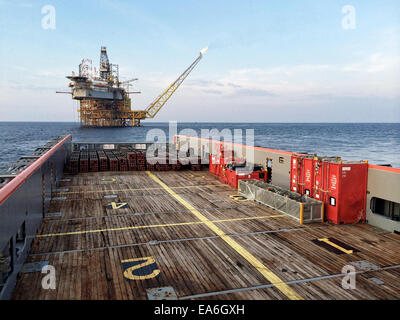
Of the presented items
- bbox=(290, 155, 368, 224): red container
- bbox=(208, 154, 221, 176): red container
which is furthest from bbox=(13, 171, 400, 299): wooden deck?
bbox=(208, 154, 221, 176): red container

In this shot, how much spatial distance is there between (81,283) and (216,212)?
8547mm

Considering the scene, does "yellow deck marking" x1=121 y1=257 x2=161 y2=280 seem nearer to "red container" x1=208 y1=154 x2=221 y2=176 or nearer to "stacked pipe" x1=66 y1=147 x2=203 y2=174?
"red container" x1=208 y1=154 x2=221 y2=176

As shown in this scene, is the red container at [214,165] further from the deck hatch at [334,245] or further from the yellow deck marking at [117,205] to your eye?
the deck hatch at [334,245]

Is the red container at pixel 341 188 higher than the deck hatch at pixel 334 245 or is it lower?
higher

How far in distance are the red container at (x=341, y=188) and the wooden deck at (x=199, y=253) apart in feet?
2.35

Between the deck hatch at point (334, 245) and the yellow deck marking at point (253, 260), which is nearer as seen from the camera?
the yellow deck marking at point (253, 260)

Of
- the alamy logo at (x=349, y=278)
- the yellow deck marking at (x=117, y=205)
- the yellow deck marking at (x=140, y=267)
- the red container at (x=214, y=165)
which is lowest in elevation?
the alamy logo at (x=349, y=278)

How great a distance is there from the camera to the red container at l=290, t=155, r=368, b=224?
13.8 metres

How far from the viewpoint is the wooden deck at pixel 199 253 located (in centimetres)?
841

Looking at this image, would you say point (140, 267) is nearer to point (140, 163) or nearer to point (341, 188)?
point (341, 188)

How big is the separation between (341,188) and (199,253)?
24.2 feet

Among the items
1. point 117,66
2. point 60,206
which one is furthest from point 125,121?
point 60,206

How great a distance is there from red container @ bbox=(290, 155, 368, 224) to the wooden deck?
717 millimetres

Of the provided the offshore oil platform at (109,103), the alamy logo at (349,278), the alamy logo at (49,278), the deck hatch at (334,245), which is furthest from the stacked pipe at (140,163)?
the offshore oil platform at (109,103)
